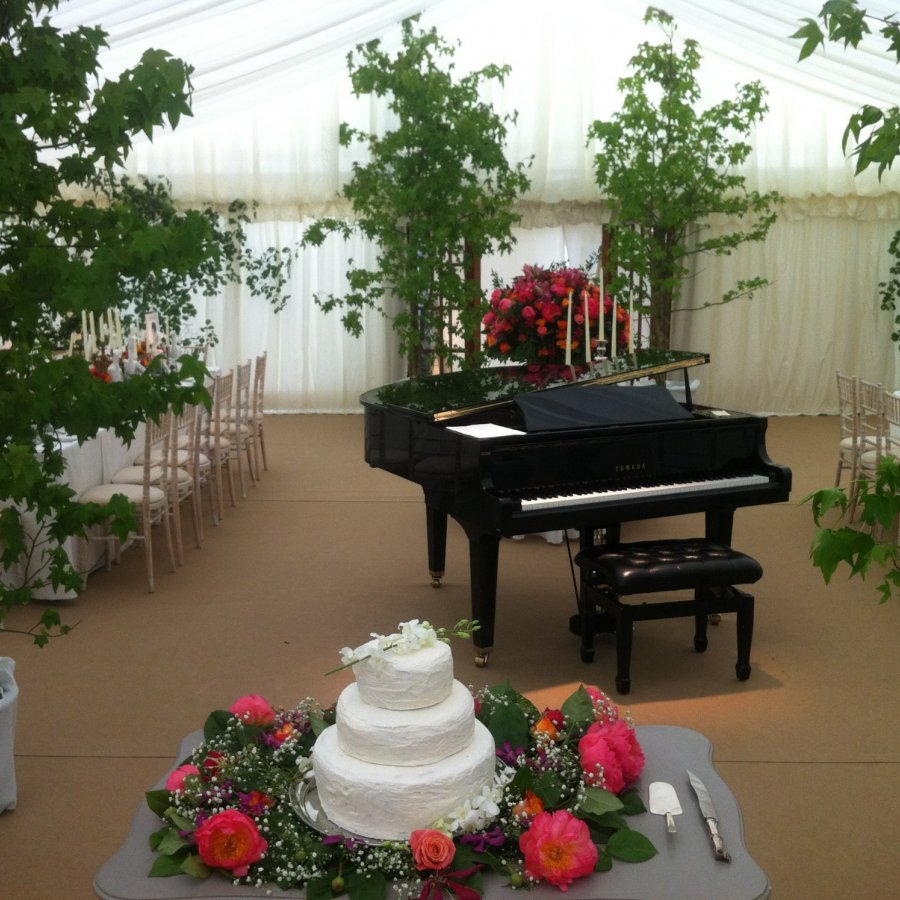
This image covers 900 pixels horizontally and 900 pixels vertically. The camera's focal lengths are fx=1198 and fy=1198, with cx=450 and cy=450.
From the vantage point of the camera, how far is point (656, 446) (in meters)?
4.97

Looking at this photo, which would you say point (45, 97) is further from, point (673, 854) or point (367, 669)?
point (673, 854)

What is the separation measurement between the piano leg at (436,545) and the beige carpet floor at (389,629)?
0.08 metres

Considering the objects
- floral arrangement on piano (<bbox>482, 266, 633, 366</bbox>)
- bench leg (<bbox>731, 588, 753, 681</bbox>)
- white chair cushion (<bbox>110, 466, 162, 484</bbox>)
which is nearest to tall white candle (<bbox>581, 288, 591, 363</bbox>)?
floral arrangement on piano (<bbox>482, 266, 633, 366</bbox>)

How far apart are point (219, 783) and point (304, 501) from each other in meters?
5.63

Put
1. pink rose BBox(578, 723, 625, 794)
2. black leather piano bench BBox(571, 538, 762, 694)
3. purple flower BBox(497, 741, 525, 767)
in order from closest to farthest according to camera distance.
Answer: pink rose BBox(578, 723, 625, 794) → purple flower BBox(497, 741, 525, 767) → black leather piano bench BBox(571, 538, 762, 694)

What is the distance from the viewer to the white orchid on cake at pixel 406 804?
2.25 meters

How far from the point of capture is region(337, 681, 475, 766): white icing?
2344mm

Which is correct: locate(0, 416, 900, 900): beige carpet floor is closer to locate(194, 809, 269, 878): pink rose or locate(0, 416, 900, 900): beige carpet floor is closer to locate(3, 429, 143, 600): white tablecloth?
locate(3, 429, 143, 600): white tablecloth

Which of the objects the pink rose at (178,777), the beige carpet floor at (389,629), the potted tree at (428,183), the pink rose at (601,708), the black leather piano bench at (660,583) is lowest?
the beige carpet floor at (389,629)

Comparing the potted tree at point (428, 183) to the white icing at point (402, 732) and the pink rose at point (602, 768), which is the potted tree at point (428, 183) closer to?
the pink rose at point (602, 768)

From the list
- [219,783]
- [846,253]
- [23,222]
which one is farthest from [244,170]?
[219,783]

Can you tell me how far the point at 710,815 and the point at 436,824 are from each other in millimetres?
572

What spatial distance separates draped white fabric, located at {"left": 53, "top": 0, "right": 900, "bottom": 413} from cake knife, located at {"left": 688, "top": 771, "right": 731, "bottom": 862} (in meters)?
8.18

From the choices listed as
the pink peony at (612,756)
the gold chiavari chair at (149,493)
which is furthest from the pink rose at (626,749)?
the gold chiavari chair at (149,493)
